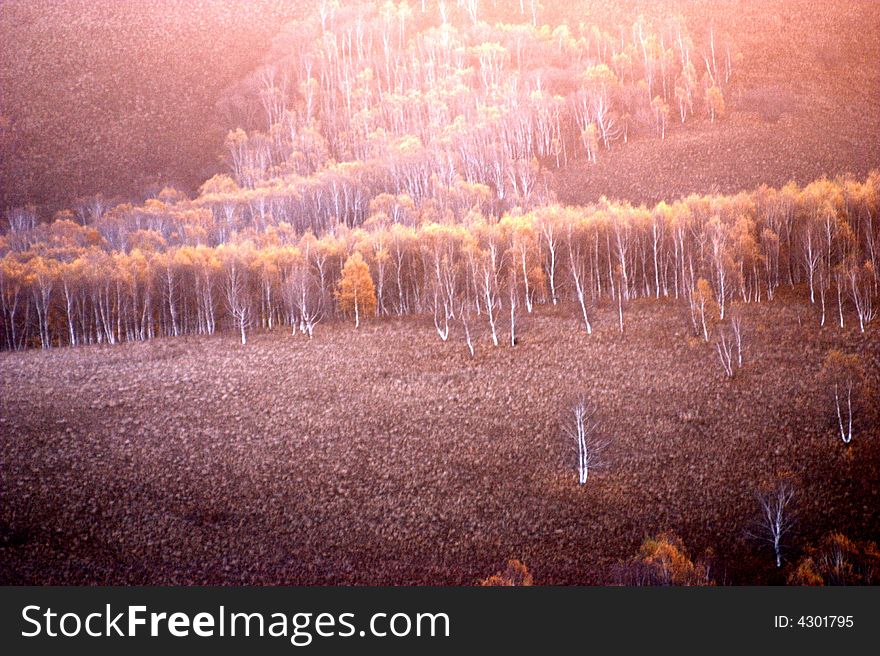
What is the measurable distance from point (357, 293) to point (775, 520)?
62.2 feet

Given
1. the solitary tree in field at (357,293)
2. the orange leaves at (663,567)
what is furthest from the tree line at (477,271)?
the orange leaves at (663,567)

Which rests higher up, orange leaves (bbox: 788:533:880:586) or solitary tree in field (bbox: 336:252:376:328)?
solitary tree in field (bbox: 336:252:376:328)

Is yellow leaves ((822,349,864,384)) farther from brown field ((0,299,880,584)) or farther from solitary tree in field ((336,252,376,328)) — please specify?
solitary tree in field ((336,252,376,328))

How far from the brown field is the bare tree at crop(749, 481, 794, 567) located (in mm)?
236

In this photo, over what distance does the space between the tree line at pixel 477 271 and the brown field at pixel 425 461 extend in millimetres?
2424

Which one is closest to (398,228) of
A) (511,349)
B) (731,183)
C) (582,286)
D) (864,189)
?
(582,286)

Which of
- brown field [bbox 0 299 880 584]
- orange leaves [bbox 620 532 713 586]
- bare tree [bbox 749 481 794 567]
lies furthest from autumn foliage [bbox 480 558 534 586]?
bare tree [bbox 749 481 794 567]

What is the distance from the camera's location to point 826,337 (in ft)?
73.1

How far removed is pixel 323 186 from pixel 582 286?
2328 cm

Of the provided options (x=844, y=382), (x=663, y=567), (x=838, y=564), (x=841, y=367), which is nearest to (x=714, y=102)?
(x=841, y=367)

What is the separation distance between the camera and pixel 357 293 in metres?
30.6

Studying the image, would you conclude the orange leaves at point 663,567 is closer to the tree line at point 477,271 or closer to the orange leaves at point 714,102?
the tree line at point 477,271

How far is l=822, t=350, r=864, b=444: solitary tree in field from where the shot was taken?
18.6 meters

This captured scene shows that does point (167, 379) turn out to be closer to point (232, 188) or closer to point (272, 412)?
point (272, 412)
